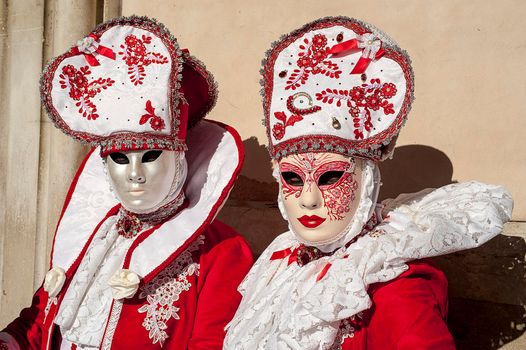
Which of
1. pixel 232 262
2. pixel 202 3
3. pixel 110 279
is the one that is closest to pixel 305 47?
pixel 232 262

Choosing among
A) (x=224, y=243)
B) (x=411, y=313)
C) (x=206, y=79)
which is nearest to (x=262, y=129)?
(x=206, y=79)

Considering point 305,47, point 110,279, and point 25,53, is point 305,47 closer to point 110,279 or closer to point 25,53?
point 110,279

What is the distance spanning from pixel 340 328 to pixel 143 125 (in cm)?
88

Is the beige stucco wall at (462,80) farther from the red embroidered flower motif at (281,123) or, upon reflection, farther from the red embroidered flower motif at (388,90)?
the red embroidered flower motif at (281,123)

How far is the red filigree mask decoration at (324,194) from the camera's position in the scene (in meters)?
1.88

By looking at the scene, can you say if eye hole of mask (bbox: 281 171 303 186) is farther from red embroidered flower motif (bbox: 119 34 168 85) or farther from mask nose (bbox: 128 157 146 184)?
red embroidered flower motif (bbox: 119 34 168 85)

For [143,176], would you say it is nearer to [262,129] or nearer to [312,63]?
[312,63]

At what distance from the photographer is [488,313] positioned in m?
2.23

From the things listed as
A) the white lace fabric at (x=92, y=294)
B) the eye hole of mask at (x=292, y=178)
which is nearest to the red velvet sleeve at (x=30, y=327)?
the white lace fabric at (x=92, y=294)

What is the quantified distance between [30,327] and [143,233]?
590 millimetres

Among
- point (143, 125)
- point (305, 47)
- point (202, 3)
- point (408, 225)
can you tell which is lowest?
point (408, 225)

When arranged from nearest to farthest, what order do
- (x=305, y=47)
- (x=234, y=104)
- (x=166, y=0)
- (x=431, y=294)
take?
1. (x=431, y=294)
2. (x=305, y=47)
3. (x=234, y=104)
4. (x=166, y=0)

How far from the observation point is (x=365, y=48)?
1.92m

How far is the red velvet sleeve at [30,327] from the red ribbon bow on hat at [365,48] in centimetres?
144
